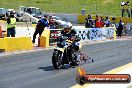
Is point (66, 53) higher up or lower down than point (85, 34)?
higher up

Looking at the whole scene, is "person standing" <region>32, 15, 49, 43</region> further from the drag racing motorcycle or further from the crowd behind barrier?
the drag racing motorcycle

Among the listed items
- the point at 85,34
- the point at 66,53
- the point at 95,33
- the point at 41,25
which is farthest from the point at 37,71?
the point at 95,33

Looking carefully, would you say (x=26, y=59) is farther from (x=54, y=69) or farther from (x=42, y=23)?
(x=42, y=23)

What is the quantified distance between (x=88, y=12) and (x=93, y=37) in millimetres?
32479

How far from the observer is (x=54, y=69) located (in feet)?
52.2

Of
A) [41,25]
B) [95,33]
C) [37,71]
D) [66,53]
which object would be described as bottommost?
[37,71]

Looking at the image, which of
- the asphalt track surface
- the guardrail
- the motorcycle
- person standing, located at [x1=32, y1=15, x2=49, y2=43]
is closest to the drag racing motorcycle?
the motorcycle

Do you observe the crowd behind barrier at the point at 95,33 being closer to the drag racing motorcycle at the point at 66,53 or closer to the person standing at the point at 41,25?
the person standing at the point at 41,25

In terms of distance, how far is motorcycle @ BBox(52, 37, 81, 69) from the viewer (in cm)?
1545

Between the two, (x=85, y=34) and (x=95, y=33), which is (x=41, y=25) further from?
(x=95, y=33)

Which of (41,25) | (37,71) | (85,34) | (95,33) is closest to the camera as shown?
(37,71)

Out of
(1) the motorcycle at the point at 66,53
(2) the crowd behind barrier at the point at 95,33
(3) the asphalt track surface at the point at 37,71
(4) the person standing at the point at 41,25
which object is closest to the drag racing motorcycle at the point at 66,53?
(1) the motorcycle at the point at 66,53

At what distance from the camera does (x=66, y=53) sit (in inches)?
626

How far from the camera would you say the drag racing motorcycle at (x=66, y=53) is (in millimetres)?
15461
